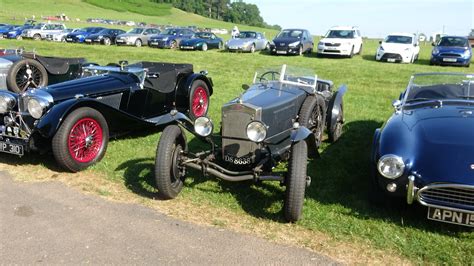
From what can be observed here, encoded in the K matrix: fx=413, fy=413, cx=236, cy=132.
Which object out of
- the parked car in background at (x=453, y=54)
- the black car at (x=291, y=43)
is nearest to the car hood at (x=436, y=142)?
the parked car in background at (x=453, y=54)

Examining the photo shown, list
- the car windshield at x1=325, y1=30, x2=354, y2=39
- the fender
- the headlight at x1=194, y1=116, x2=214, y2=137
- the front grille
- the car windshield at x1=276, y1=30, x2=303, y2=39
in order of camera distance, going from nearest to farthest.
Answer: the front grille < the headlight at x1=194, y1=116, x2=214, y2=137 < the fender < the car windshield at x1=325, y1=30, x2=354, y2=39 < the car windshield at x1=276, y1=30, x2=303, y2=39

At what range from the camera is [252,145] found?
4.75 meters

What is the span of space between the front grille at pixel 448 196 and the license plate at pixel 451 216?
2.3 inches

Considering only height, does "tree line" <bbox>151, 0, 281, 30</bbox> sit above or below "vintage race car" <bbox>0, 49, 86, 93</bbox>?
above

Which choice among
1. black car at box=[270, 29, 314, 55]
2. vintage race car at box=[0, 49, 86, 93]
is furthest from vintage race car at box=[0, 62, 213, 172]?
black car at box=[270, 29, 314, 55]

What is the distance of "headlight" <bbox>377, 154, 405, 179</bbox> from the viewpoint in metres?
3.99

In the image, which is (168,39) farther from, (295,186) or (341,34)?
(295,186)

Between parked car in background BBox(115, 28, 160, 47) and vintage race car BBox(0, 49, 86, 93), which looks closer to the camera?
vintage race car BBox(0, 49, 86, 93)

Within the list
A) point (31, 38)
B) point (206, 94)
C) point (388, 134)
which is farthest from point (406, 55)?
point (31, 38)

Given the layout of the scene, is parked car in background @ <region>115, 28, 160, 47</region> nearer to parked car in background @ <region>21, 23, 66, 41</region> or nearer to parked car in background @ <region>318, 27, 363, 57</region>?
parked car in background @ <region>21, 23, 66, 41</region>

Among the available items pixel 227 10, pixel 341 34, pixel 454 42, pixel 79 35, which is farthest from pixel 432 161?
pixel 227 10

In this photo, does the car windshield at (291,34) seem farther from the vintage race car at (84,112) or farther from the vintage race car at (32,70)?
the vintage race car at (84,112)

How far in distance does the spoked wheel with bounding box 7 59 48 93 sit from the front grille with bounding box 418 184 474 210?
8878 millimetres

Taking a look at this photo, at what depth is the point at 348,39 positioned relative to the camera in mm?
21078
